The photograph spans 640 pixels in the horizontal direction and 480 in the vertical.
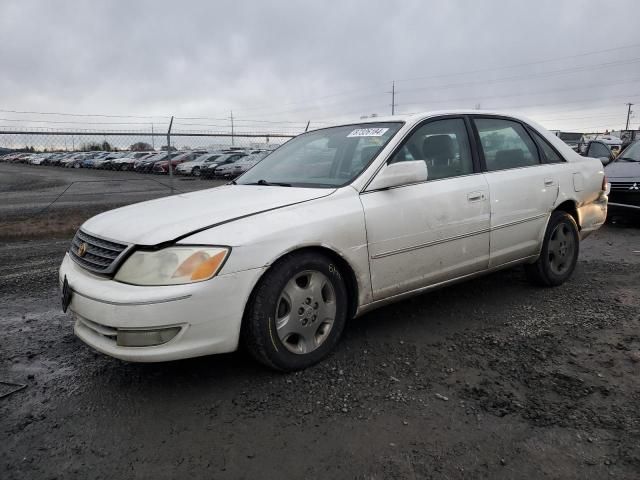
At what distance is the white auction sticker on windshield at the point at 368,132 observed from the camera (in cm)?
370

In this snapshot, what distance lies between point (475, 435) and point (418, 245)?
4.47 feet

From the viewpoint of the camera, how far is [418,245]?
3.40 metres

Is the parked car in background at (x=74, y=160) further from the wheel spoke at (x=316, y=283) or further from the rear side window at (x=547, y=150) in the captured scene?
the wheel spoke at (x=316, y=283)

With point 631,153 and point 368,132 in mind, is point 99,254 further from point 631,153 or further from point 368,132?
point 631,153

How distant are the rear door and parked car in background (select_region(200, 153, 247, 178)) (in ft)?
72.2

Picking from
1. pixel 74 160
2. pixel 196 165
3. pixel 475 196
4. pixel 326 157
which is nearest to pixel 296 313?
pixel 326 157

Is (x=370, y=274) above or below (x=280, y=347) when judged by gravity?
above

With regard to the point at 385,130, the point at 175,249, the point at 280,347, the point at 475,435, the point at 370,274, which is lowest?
the point at 475,435

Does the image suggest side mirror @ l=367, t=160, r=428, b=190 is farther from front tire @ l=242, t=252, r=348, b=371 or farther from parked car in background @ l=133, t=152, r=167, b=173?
parked car in background @ l=133, t=152, r=167, b=173

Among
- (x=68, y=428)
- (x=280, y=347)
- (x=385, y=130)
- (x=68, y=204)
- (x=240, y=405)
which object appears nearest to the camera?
(x=68, y=428)

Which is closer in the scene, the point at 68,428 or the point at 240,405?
the point at 68,428

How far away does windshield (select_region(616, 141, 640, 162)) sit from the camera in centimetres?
840

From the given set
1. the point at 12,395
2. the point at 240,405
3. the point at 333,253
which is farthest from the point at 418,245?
the point at 12,395

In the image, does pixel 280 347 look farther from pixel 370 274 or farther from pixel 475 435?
pixel 475 435
